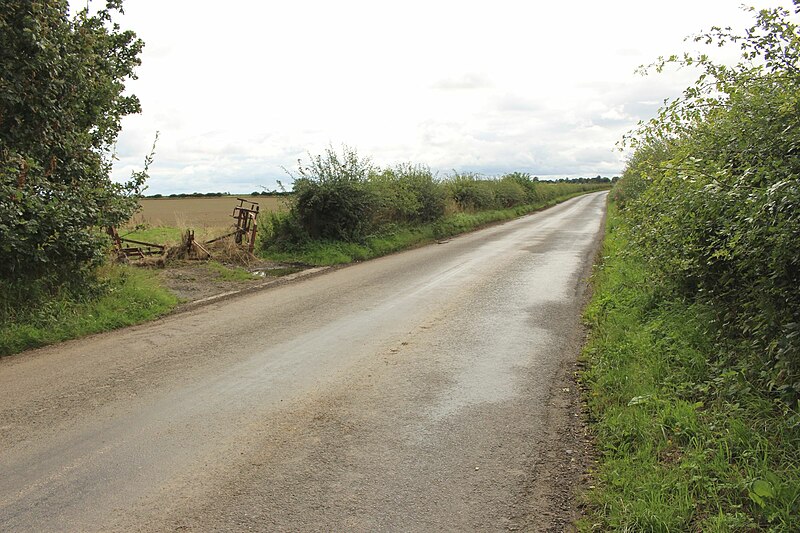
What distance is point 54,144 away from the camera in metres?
8.94

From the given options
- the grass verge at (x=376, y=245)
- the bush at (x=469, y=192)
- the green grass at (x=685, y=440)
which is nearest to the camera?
the green grass at (x=685, y=440)

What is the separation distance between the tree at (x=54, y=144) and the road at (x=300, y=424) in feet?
5.22

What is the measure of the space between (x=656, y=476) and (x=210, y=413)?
3.78 metres

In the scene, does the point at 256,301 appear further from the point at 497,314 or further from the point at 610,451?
the point at 610,451

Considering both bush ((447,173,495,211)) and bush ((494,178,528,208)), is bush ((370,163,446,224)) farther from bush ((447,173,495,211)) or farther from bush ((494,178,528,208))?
bush ((494,178,528,208))

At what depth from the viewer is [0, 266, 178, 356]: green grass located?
25.4 ft

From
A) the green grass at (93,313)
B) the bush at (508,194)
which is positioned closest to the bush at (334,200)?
the green grass at (93,313)

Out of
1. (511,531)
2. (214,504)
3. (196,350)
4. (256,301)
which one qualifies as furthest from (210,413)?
(256,301)

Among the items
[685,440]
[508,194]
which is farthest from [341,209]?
[508,194]

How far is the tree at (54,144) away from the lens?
8.02 m

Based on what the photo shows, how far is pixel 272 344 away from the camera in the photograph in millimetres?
7551

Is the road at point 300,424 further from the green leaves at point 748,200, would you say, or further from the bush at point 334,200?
the bush at point 334,200

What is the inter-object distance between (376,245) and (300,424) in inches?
559

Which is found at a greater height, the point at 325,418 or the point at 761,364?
the point at 761,364
